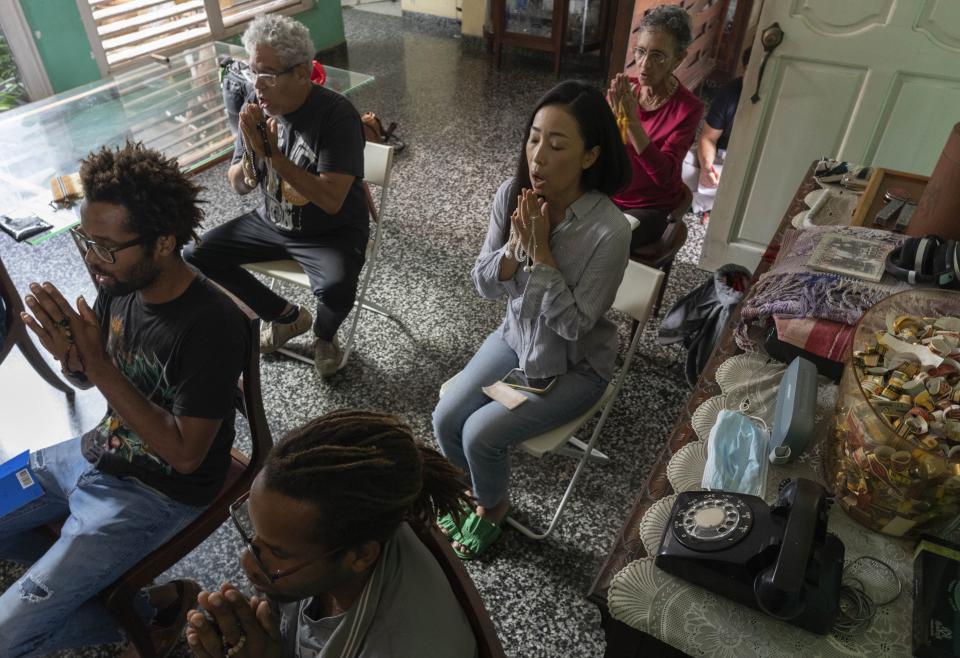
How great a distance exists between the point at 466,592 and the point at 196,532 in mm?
891

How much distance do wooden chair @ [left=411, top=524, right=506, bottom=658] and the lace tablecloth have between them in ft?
0.84

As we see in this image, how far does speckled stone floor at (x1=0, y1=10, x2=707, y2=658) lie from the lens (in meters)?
2.03

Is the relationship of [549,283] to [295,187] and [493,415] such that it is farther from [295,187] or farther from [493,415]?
[295,187]

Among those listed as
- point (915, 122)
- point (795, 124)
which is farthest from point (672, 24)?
point (915, 122)

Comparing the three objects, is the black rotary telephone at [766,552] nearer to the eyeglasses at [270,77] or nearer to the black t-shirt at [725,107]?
the eyeglasses at [270,77]

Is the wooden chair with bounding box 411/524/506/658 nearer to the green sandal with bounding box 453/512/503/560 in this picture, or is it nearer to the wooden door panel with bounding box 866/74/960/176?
the green sandal with bounding box 453/512/503/560

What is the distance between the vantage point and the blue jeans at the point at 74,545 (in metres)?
1.44

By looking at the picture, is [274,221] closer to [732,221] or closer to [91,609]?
[91,609]

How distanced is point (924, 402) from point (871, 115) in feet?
6.51

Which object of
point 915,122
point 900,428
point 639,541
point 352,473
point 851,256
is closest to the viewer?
point 352,473

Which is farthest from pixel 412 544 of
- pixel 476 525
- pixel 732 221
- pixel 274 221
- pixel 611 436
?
pixel 732 221

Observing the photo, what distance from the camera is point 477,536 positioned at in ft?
6.84

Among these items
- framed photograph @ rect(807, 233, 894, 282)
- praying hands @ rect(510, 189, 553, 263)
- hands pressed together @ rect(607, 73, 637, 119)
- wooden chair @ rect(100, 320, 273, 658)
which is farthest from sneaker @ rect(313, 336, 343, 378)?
framed photograph @ rect(807, 233, 894, 282)

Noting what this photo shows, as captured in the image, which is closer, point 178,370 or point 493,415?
point 178,370
